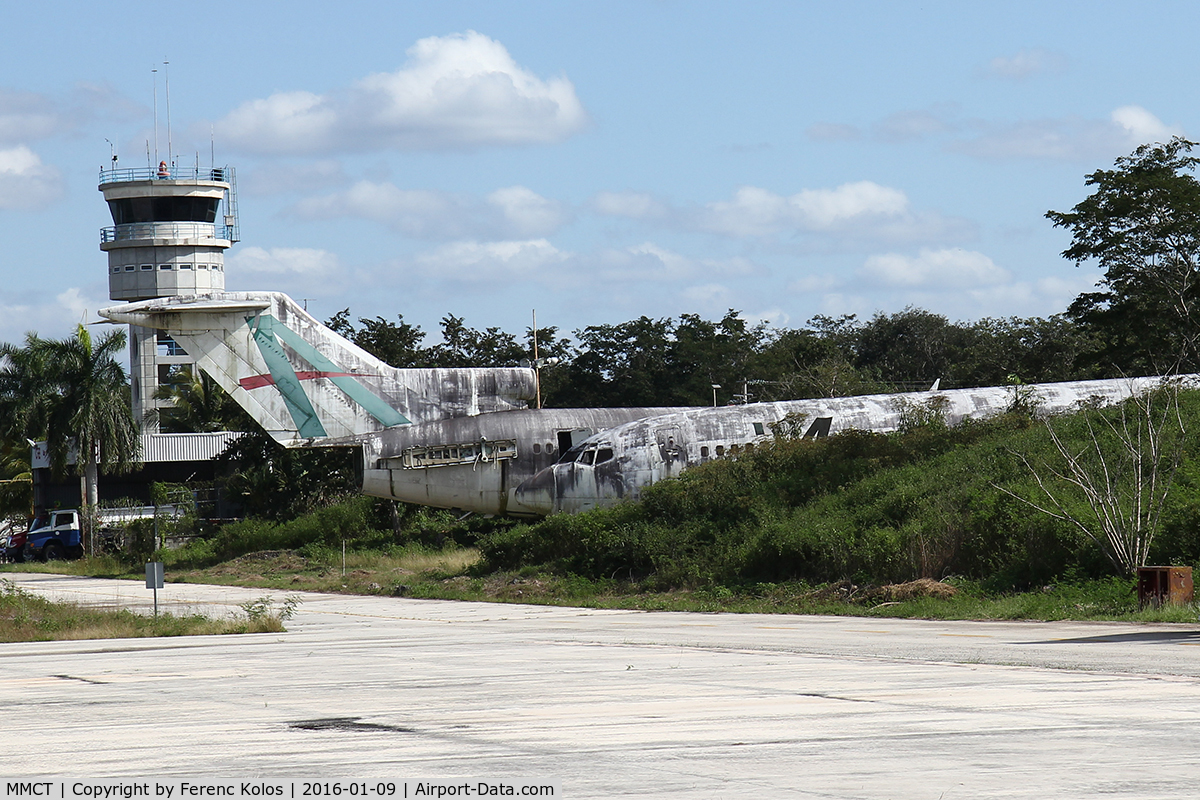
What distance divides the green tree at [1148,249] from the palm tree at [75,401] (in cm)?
4176

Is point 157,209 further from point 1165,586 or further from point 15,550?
point 1165,586

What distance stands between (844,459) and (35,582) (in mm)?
28101

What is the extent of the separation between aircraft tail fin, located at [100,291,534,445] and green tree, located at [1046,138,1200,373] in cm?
3073

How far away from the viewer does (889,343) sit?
4028 inches

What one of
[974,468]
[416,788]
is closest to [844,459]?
[974,468]

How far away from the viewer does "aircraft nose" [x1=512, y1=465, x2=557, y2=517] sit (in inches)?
1373

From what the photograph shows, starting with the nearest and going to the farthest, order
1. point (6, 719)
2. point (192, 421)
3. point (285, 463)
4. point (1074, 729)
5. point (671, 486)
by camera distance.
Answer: point (1074, 729) < point (6, 719) < point (671, 486) < point (285, 463) < point (192, 421)

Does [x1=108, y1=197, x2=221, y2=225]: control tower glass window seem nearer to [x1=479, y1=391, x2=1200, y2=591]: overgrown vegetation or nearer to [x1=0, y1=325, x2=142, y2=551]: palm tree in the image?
[x1=0, y1=325, x2=142, y2=551]: palm tree

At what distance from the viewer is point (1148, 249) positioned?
1999 inches

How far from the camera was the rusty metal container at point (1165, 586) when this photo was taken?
67.7ft

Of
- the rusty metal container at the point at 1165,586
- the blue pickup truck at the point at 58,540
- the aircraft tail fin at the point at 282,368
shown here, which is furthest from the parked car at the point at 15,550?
the rusty metal container at the point at 1165,586

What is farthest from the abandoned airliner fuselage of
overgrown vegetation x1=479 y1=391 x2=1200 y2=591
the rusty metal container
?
the rusty metal container

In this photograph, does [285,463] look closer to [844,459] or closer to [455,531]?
[455,531]

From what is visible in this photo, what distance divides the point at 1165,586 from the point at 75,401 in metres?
47.3
